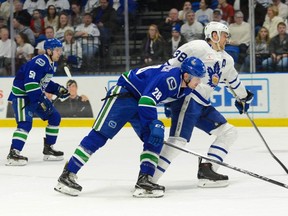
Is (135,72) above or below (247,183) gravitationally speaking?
above

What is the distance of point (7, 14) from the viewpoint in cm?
1222

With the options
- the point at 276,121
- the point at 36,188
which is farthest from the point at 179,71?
the point at 276,121

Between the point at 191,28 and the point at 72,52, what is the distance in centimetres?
167

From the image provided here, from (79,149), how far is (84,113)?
5.57m

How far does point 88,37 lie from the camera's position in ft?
39.7

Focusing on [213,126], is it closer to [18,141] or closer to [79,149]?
[79,149]

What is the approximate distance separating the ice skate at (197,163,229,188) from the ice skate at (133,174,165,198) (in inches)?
22.2

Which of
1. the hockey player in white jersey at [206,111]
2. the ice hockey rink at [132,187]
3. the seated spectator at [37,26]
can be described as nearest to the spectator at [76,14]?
the seated spectator at [37,26]

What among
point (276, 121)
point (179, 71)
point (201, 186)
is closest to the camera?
point (179, 71)

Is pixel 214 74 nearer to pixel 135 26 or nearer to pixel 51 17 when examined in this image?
pixel 135 26

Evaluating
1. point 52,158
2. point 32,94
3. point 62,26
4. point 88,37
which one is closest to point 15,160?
point 52,158

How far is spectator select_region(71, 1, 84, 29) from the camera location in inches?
487

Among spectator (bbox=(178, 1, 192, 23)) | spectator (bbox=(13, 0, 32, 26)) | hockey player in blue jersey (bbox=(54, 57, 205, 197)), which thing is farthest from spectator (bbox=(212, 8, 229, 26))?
hockey player in blue jersey (bbox=(54, 57, 205, 197))

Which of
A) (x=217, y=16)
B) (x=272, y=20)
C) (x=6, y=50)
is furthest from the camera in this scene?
(x=6, y=50)
